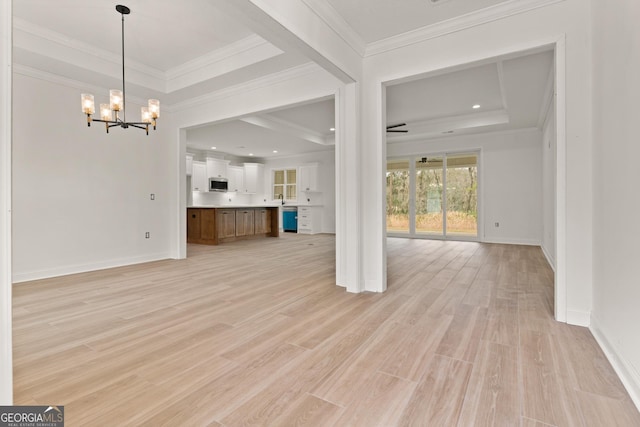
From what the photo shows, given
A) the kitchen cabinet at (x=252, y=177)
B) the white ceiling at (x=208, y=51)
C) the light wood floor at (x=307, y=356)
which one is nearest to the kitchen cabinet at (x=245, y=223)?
the kitchen cabinet at (x=252, y=177)

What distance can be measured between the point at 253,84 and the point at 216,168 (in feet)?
20.1

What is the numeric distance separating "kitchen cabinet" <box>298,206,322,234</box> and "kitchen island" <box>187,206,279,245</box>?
64.3 inches

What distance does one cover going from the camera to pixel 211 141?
27.7 feet

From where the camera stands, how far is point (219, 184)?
973cm

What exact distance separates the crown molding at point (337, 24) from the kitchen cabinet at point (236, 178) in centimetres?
785

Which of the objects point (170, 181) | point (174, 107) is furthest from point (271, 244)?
point (174, 107)

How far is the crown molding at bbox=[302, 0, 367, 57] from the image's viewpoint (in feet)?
8.46

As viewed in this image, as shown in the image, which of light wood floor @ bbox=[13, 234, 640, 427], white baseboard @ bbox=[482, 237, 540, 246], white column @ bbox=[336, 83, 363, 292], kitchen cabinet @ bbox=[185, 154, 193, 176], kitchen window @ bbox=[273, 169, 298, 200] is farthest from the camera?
kitchen window @ bbox=[273, 169, 298, 200]

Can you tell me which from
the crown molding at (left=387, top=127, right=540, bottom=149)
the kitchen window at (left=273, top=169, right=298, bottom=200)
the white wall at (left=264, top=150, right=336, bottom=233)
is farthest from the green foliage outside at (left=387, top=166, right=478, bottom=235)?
the kitchen window at (left=273, top=169, right=298, bottom=200)

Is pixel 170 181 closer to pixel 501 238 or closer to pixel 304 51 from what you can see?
pixel 304 51

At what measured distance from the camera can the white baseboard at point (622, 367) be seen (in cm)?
143

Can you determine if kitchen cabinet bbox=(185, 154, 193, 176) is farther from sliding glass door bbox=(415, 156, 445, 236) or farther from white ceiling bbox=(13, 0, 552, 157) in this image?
sliding glass door bbox=(415, 156, 445, 236)

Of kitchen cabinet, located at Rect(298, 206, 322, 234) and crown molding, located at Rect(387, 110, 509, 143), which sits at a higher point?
crown molding, located at Rect(387, 110, 509, 143)

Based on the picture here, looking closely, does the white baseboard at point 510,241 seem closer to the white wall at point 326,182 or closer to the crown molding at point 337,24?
the white wall at point 326,182
